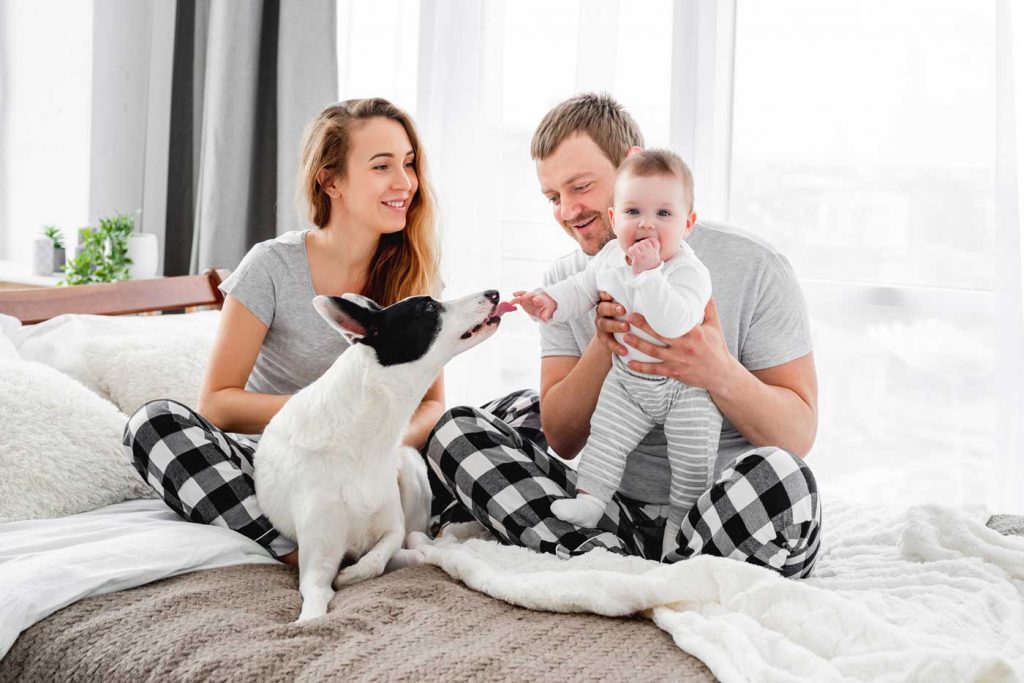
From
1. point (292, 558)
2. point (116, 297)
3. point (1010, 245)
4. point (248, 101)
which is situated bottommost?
point (292, 558)

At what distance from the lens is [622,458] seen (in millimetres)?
1705

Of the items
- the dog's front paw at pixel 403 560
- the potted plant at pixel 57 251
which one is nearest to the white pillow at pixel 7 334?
the dog's front paw at pixel 403 560

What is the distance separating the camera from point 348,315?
1.57 metres

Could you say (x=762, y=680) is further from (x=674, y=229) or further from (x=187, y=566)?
(x=187, y=566)

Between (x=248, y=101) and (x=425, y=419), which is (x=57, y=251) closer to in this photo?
(x=248, y=101)

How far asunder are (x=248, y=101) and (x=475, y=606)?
8.39 feet

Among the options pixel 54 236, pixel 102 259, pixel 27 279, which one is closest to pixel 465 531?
pixel 102 259

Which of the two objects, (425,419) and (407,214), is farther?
(407,214)

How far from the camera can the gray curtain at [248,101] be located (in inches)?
135

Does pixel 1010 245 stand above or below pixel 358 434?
above

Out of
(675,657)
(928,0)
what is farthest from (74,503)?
(928,0)

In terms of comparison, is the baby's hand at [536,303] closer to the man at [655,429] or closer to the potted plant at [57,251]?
the man at [655,429]

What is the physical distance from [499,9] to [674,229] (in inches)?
71.8

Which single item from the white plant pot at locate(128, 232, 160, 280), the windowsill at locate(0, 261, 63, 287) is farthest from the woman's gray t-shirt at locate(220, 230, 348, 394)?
the windowsill at locate(0, 261, 63, 287)
